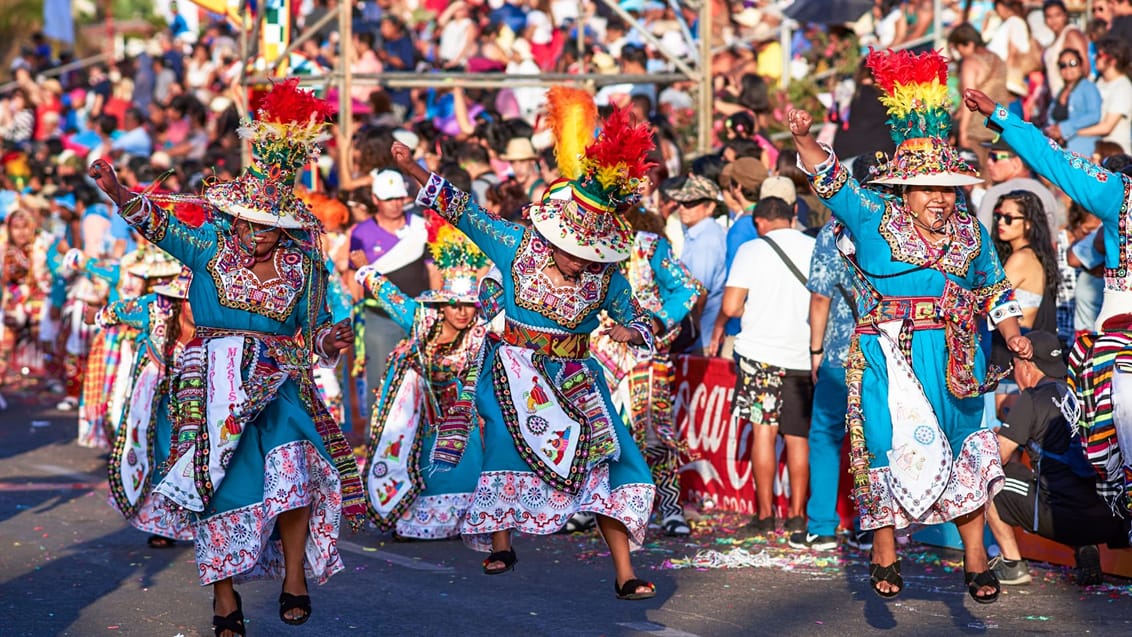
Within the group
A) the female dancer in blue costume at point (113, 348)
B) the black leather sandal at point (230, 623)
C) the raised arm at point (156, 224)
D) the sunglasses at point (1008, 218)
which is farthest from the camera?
Answer: the female dancer in blue costume at point (113, 348)

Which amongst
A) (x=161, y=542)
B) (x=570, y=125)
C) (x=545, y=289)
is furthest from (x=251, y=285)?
(x=161, y=542)

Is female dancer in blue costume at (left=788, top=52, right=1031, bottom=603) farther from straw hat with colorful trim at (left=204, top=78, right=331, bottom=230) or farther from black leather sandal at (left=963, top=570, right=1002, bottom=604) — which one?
straw hat with colorful trim at (left=204, top=78, right=331, bottom=230)

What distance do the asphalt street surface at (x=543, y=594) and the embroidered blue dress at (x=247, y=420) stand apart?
504 millimetres

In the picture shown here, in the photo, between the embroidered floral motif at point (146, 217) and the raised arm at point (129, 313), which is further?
the raised arm at point (129, 313)

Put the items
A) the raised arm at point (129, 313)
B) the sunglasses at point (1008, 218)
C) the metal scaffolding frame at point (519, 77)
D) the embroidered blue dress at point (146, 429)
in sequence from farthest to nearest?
the metal scaffolding frame at point (519, 77), the raised arm at point (129, 313), the sunglasses at point (1008, 218), the embroidered blue dress at point (146, 429)

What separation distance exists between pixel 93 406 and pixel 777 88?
745cm

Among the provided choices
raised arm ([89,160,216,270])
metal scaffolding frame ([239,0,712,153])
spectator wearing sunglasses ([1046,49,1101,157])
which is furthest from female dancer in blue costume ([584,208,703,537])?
metal scaffolding frame ([239,0,712,153])

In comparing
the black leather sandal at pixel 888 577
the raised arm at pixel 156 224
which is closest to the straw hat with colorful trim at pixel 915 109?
the black leather sandal at pixel 888 577

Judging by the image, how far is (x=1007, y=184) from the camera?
10.2 m

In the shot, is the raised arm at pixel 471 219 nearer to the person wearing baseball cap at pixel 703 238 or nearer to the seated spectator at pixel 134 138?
the person wearing baseball cap at pixel 703 238

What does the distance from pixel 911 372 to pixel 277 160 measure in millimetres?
2687

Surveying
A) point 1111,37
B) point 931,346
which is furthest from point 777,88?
point 931,346

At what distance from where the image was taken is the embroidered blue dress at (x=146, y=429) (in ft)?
29.9

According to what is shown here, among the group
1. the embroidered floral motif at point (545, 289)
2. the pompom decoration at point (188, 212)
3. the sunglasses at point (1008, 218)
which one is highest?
the pompom decoration at point (188, 212)
